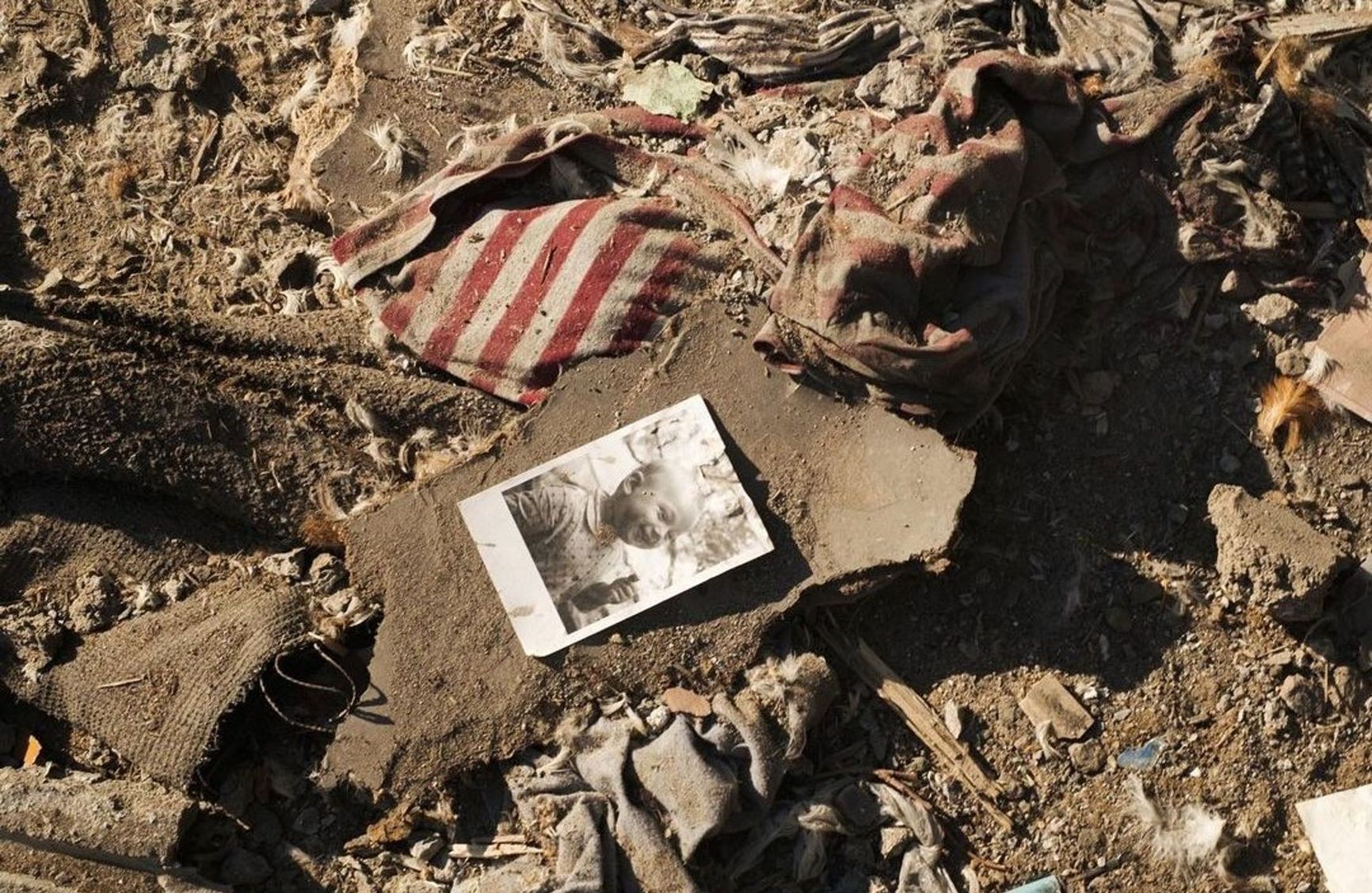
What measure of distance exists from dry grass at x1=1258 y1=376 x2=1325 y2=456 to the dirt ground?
0.03m

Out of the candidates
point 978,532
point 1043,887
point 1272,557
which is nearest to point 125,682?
point 978,532

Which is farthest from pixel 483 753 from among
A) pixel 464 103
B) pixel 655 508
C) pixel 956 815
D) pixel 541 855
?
pixel 464 103

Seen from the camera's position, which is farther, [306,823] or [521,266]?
[521,266]

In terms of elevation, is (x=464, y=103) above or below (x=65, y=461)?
above

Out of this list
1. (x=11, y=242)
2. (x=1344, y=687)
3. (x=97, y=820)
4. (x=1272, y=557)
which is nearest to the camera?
(x=97, y=820)

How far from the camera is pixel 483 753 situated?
235cm

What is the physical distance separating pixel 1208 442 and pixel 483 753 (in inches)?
67.4

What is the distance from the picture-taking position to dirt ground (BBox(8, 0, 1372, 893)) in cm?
240

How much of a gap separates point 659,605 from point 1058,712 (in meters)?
0.87

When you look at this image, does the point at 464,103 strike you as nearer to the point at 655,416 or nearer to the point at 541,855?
the point at 655,416

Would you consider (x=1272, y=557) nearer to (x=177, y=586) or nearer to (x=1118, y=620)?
(x=1118, y=620)

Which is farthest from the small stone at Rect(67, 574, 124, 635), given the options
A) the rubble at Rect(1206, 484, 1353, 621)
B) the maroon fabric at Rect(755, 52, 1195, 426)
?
the rubble at Rect(1206, 484, 1353, 621)

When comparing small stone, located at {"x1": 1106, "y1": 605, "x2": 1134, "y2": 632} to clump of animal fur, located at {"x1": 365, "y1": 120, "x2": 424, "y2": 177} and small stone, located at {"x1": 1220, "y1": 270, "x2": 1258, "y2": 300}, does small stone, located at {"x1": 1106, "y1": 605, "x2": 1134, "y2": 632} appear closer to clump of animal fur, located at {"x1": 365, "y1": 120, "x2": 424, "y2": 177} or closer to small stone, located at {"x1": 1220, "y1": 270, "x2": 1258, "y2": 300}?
small stone, located at {"x1": 1220, "y1": 270, "x2": 1258, "y2": 300}

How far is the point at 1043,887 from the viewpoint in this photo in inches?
93.1
